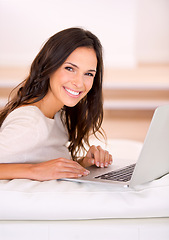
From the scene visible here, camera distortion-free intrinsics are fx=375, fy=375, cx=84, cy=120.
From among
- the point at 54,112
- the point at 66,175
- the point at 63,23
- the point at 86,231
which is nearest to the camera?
the point at 86,231

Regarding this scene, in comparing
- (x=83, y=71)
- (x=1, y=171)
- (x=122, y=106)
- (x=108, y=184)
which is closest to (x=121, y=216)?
(x=108, y=184)

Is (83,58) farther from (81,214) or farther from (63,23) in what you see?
(63,23)

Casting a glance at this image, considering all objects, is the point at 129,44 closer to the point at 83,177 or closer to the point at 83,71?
the point at 83,71

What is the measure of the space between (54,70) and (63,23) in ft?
15.9

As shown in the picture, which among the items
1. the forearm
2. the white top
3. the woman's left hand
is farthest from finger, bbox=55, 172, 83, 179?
the woman's left hand

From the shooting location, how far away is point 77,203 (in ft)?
4.26

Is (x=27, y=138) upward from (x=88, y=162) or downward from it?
upward

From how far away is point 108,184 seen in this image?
4.38 feet

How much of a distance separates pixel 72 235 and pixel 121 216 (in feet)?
0.60

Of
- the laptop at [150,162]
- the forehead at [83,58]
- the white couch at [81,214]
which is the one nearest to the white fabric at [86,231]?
the white couch at [81,214]

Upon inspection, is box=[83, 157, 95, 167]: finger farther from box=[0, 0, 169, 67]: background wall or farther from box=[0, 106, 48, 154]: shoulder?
box=[0, 0, 169, 67]: background wall

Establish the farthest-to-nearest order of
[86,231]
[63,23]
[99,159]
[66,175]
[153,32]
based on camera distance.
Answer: [153,32]
[63,23]
[99,159]
[66,175]
[86,231]

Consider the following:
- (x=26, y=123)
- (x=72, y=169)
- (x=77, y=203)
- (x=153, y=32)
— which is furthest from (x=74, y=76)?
(x=153, y=32)

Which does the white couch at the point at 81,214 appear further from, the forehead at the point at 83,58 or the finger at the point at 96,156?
the forehead at the point at 83,58
